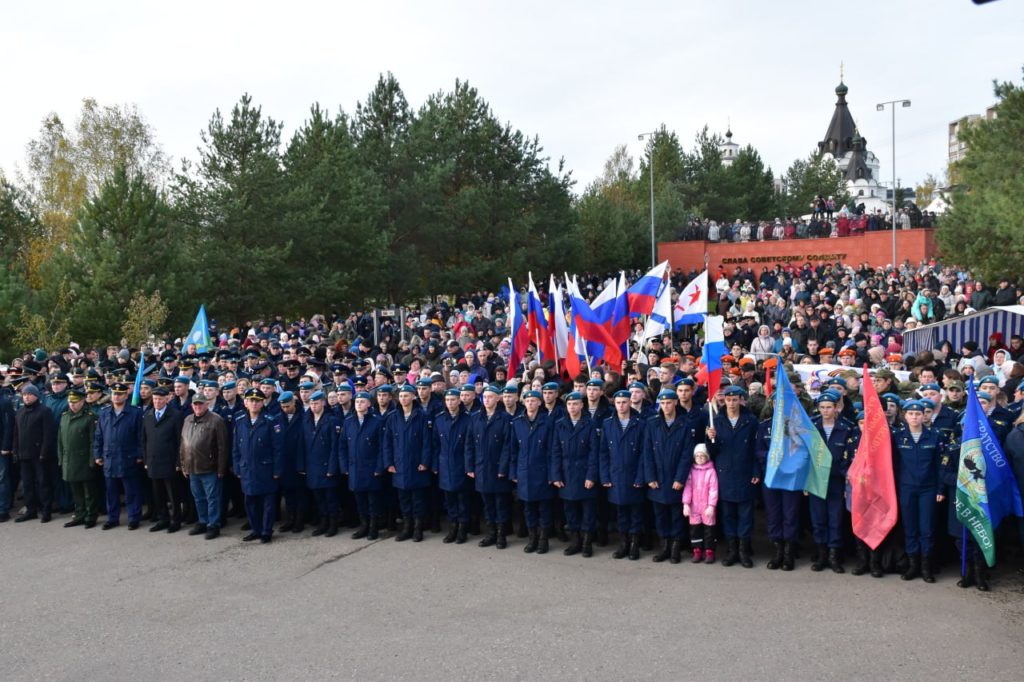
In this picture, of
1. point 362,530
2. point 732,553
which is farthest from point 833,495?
point 362,530

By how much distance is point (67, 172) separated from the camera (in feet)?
142

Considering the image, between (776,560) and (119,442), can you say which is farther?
(119,442)

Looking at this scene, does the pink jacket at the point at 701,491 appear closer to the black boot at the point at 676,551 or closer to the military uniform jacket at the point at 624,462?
the black boot at the point at 676,551

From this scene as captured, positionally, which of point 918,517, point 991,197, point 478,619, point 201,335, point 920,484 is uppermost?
point 991,197

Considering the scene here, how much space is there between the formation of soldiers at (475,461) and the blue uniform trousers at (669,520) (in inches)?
0.5

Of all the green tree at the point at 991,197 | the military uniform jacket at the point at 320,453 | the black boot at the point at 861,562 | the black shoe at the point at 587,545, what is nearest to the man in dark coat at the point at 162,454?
the military uniform jacket at the point at 320,453

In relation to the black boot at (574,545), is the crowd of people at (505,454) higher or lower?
higher

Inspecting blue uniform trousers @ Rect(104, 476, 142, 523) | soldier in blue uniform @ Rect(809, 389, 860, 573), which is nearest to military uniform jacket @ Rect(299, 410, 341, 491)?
blue uniform trousers @ Rect(104, 476, 142, 523)

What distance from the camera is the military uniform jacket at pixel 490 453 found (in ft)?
30.9

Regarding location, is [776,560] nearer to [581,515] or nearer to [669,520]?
[669,520]

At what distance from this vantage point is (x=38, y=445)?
1135cm

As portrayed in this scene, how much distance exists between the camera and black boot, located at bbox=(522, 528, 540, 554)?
30.1 ft

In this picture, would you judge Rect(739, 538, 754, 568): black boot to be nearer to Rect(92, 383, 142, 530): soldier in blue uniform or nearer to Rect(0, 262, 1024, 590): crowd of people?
Rect(0, 262, 1024, 590): crowd of people

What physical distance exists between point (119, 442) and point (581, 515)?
18.5ft
